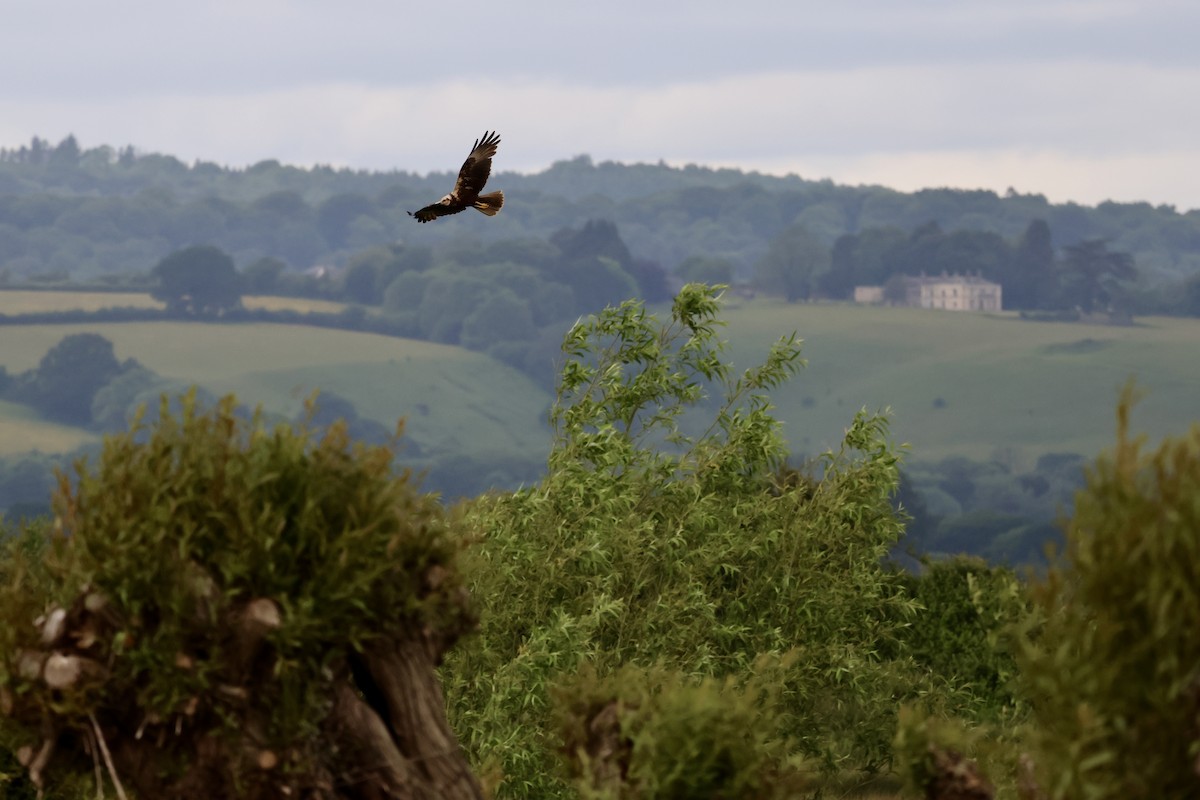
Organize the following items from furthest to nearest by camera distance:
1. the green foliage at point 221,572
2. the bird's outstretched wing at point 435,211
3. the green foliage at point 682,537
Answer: the green foliage at point 682,537, the bird's outstretched wing at point 435,211, the green foliage at point 221,572

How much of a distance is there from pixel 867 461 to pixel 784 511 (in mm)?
1878

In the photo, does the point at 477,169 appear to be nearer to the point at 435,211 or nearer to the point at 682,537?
the point at 435,211

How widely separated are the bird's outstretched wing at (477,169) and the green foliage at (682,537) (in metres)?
7.08

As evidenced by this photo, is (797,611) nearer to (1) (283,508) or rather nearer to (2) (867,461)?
(2) (867,461)

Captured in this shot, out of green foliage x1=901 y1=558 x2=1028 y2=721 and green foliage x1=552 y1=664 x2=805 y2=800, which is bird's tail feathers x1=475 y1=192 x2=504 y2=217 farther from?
green foliage x1=901 y1=558 x2=1028 y2=721

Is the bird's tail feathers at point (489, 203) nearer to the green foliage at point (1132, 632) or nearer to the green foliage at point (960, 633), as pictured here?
the green foliage at point (1132, 632)

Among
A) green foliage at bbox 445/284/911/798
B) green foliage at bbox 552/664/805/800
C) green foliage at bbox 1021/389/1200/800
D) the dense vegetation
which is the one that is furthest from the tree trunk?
green foliage at bbox 445/284/911/798

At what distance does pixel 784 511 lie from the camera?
30.4 metres

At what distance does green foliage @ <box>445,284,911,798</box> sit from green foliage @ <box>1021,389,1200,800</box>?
53.1 feet

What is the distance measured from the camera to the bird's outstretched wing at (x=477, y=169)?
21453mm

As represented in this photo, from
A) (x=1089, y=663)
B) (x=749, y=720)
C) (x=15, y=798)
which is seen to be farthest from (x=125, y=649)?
(x=15, y=798)

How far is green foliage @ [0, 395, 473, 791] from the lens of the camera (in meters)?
11.4

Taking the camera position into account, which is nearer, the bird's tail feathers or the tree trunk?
the tree trunk

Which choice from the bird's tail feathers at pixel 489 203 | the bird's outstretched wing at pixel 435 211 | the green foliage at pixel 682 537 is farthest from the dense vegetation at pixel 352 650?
the green foliage at pixel 682 537
